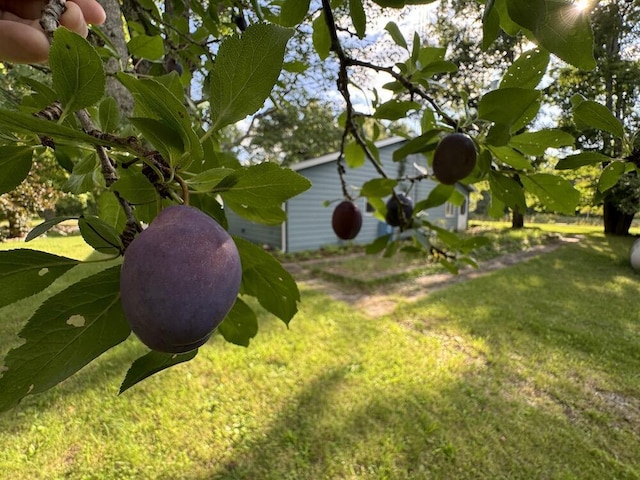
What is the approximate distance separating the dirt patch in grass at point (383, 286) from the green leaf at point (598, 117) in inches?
165

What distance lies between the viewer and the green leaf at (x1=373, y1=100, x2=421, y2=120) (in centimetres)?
89

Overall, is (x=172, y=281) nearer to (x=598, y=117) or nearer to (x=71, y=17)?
(x=71, y=17)

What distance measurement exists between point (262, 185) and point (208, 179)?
0.21 ft

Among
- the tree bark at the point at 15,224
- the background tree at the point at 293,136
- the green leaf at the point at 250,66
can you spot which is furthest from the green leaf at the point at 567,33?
the background tree at the point at 293,136

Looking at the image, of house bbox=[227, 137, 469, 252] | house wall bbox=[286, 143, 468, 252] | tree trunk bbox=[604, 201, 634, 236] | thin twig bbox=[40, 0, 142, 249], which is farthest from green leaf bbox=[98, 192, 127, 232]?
tree trunk bbox=[604, 201, 634, 236]

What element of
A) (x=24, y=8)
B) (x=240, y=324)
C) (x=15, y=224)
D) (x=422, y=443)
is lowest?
(x=422, y=443)

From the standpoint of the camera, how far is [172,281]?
1.36 feet

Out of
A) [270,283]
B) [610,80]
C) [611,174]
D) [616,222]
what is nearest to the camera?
[270,283]

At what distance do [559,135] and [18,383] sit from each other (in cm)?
101

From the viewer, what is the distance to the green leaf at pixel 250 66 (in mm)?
432

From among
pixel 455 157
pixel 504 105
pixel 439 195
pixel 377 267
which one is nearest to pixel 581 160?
pixel 504 105

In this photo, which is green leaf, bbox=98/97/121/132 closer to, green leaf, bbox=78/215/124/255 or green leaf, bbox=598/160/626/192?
green leaf, bbox=78/215/124/255

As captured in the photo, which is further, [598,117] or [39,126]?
[598,117]

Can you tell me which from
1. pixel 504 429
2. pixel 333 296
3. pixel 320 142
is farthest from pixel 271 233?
pixel 504 429
